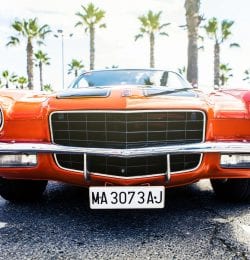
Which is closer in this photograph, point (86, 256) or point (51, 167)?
point (86, 256)

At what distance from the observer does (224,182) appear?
4.04 meters

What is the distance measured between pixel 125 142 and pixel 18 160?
90 centimetres

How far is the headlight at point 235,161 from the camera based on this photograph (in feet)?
11.0

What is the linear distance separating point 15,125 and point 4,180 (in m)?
0.62

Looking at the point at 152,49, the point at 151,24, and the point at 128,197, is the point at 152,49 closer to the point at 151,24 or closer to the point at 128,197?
the point at 151,24

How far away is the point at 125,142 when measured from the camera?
316 cm

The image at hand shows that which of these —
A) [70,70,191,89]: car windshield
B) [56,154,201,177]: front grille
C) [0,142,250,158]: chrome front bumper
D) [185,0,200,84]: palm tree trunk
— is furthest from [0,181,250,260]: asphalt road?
[185,0,200,84]: palm tree trunk

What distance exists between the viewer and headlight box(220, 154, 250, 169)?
3.35 meters

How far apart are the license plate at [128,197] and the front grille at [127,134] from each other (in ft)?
0.46

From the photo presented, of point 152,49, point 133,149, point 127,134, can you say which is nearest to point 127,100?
point 127,134

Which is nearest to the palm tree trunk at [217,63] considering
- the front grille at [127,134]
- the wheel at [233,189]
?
the wheel at [233,189]

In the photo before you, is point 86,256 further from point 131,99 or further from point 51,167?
point 131,99

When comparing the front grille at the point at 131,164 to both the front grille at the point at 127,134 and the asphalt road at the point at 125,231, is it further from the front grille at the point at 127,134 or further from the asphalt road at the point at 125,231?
the asphalt road at the point at 125,231

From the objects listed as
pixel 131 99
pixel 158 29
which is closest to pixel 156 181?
pixel 131 99
